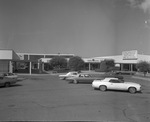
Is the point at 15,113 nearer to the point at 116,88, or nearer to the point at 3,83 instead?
the point at 116,88

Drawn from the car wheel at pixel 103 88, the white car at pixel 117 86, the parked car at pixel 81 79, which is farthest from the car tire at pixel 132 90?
the parked car at pixel 81 79

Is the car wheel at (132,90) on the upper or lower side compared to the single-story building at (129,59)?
lower

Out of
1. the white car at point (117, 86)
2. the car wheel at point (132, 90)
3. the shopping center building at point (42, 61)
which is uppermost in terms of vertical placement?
the shopping center building at point (42, 61)

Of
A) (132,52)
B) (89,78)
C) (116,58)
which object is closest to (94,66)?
(116,58)

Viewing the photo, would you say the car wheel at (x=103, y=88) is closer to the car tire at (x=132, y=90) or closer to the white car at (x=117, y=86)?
the white car at (x=117, y=86)

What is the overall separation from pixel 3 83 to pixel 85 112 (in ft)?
39.1

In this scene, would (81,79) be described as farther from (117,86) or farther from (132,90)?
(132,90)

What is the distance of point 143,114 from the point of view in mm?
7078

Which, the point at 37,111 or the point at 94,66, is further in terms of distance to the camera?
the point at 94,66

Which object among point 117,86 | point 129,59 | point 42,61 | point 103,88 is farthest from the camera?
point 129,59

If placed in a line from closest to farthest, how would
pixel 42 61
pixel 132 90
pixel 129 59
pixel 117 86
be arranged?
pixel 132 90 < pixel 117 86 < pixel 42 61 < pixel 129 59

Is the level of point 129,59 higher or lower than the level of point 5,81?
higher

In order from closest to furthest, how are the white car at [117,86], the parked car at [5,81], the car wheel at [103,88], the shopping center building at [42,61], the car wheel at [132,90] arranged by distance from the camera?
the car wheel at [132,90] < the white car at [117,86] < the car wheel at [103,88] < the parked car at [5,81] < the shopping center building at [42,61]

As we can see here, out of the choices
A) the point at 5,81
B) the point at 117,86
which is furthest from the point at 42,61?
the point at 117,86
